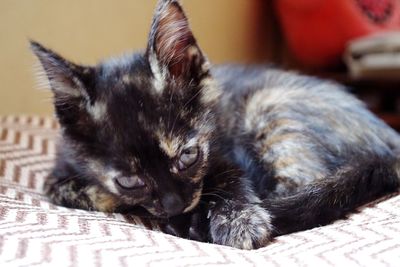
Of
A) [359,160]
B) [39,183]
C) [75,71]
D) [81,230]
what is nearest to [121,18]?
[39,183]

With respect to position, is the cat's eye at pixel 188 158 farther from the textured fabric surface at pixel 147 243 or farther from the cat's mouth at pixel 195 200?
the textured fabric surface at pixel 147 243

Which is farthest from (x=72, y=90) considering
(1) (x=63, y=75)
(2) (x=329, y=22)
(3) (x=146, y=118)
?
(2) (x=329, y=22)

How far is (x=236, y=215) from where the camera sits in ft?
4.36

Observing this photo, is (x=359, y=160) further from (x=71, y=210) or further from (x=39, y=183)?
(x=39, y=183)

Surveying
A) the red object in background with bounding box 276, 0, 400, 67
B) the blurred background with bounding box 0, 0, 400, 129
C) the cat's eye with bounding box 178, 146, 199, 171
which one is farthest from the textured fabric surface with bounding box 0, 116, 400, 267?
the red object in background with bounding box 276, 0, 400, 67

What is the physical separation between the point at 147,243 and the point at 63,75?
0.54 meters

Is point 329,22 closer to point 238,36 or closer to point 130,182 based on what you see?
point 238,36

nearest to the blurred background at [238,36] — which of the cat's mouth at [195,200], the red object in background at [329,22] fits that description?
the red object in background at [329,22]

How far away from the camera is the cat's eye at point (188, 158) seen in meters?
1.34

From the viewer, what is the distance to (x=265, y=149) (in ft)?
5.16

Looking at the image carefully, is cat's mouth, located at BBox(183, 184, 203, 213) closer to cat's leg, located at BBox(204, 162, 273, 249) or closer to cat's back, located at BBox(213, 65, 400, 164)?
cat's leg, located at BBox(204, 162, 273, 249)

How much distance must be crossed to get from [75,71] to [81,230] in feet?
1.46

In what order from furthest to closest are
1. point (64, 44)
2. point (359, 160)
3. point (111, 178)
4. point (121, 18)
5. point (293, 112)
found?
point (121, 18), point (64, 44), point (293, 112), point (359, 160), point (111, 178)

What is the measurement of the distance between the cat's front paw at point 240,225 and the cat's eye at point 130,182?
0.64 feet
